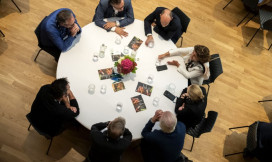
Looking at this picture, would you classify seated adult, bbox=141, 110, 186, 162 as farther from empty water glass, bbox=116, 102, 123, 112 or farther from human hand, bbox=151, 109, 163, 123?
empty water glass, bbox=116, 102, 123, 112

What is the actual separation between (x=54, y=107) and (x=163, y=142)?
1.42 m

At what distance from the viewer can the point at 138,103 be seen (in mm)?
3264

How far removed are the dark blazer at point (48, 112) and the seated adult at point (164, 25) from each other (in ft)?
5.39

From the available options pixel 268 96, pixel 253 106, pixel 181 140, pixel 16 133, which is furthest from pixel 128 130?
pixel 268 96

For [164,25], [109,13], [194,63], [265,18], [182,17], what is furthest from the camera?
[265,18]

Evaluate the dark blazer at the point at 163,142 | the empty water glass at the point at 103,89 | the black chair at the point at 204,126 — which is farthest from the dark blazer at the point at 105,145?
the black chair at the point at 204,126

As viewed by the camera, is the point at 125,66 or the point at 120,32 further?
the point at 120,32

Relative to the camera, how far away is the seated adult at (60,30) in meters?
3.34

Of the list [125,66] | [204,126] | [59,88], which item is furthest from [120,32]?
[204,126]

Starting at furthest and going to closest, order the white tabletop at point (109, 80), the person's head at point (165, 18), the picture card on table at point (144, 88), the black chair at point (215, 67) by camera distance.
Result: the black chair at point (215, 67), the person's head at point (165, 18), the picture card on table at point (144, 88), the white tabletop at point (109, 80)

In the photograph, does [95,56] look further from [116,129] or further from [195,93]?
[195,93]

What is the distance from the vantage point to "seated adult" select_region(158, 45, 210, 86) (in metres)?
3.44

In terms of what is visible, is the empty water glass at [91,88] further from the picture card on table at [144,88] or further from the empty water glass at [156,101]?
the empty water glass at [156,101]

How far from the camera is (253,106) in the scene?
4.66 metres
